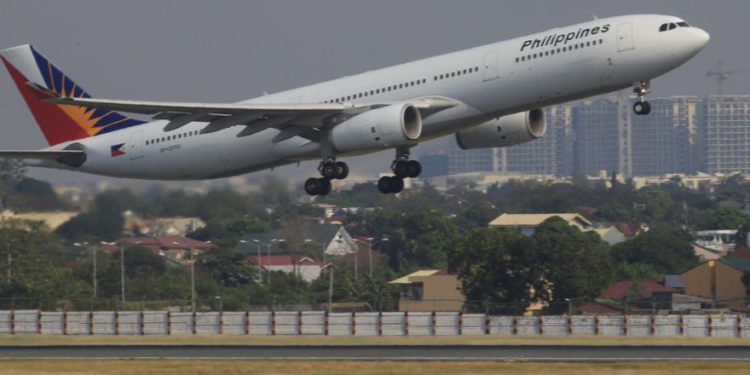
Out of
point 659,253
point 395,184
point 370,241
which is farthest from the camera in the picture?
point 659,253

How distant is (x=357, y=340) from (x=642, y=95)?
1556cm

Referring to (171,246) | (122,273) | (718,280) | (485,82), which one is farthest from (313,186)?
(718,280)

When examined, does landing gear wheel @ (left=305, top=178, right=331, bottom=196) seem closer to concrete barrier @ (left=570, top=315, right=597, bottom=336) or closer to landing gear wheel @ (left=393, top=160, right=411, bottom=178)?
landing gear wheel @ (left=393, top=160, right=411, bottom=178)

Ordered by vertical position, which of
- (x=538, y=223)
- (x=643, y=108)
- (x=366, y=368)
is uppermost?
(x=643, y=108)

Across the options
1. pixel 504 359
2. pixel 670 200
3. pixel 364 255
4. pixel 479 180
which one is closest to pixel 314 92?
pixel 504 359

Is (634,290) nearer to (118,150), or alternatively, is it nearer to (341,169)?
(341,169)

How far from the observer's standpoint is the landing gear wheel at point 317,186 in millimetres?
61031

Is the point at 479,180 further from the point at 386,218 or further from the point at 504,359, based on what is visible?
→ the point at 504,359

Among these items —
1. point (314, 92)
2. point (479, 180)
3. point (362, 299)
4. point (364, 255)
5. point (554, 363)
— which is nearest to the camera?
point (554, 363)

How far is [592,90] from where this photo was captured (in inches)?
2112

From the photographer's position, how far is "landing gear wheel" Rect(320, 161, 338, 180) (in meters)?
59.0

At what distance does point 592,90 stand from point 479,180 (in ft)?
465

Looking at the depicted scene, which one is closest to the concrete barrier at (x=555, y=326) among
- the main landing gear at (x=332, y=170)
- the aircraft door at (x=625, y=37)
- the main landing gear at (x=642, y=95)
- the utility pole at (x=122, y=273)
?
the main landing gear at (x=332, y=170)

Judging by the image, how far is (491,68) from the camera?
5434 centimetres
